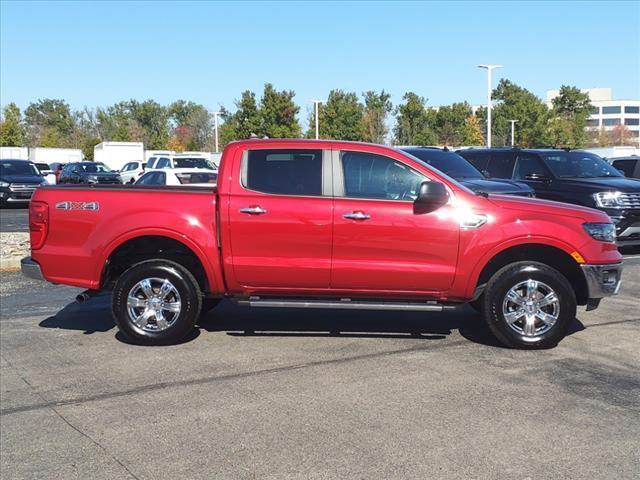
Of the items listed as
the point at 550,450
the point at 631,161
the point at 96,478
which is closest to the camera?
the point at 96,478

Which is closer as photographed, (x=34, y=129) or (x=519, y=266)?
(x=519, y=266)

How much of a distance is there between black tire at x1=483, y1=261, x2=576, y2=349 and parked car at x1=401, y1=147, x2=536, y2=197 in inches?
177

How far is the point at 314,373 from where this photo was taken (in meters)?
5.56

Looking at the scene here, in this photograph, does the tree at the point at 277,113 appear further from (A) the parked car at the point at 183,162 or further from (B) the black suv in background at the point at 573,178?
(B) the black suv in background at the point at 573,178

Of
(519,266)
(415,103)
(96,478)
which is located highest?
(415,103)

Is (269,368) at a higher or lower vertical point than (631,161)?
lower

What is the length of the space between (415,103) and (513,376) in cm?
4647

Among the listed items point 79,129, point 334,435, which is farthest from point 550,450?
point 79,129

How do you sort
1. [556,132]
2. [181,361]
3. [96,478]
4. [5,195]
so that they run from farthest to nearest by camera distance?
[556,132]
[5,195]
[181,361]
[96,478]

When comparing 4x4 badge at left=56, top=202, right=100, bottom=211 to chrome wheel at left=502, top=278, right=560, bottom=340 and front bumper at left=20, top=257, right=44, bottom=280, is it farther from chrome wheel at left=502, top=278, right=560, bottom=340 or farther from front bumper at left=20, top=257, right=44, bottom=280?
chrome wheel at left=502, top=278, right=560, bottom=340

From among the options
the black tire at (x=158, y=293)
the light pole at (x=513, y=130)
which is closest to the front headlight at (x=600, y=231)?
the black tire at (x=158, y=293)

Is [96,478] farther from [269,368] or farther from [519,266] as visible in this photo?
[519,266]

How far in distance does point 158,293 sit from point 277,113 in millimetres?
42396

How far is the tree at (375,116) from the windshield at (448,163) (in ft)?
124
